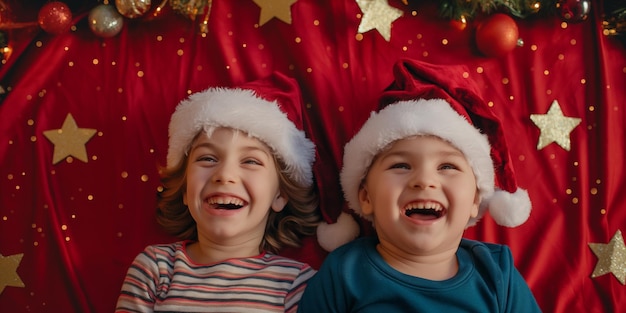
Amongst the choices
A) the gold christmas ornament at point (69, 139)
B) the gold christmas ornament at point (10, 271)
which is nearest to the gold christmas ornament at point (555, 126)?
the gold christmas ornament at point (69, 139)

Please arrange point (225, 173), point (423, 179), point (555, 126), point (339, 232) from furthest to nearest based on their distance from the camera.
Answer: point (555, 126) → point (339, 232) → point (225, 173) → point (423, 179)

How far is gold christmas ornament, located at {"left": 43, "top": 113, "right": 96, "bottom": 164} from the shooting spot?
1.51m

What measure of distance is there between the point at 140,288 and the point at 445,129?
0.77m

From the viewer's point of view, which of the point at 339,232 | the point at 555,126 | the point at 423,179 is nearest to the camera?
the point at 423,179

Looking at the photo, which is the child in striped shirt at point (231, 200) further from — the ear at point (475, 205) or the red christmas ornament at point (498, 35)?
the red christmas ornament at point (498, 35)

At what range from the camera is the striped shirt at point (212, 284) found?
1.22 m

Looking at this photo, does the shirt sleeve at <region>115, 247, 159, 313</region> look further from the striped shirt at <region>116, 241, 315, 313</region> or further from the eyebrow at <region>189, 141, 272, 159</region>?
the eyebrow at <region>189, 141, 272, 159</region>

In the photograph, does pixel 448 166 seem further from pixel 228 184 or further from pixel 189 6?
pixel 189 6

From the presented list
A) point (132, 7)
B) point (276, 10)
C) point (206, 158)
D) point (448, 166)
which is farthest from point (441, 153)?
point (132, 7)

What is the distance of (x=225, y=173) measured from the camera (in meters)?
1.22

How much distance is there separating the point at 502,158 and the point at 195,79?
0.82 metres

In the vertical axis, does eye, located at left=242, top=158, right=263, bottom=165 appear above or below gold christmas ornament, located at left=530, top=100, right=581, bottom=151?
above

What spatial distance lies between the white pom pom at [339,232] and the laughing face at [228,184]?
6.5 inches

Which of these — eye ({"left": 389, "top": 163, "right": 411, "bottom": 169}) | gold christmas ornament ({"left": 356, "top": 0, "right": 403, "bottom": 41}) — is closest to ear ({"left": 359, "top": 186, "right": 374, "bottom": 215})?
eye ({"left": 389, "top": 163, "right": 411, "bottom": 169})
